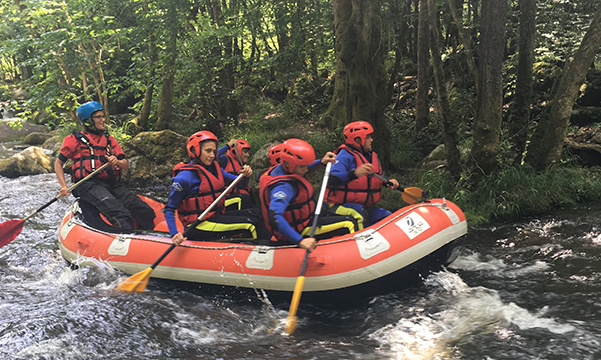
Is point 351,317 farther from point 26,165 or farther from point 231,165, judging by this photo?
point 26,165

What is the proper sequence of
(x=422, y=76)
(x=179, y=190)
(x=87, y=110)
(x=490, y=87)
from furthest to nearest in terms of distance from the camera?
(x=422, y=76) → (x=490, y=87) → (x=87, y=110) → (x=179, y=190)

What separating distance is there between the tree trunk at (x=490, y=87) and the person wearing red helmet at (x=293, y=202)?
3.07m

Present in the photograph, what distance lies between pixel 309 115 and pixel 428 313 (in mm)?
8435

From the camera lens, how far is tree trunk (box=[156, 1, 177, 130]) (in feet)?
34.5

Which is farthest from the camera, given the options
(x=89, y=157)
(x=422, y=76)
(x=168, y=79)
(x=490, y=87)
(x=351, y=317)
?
(x=168, y=79)

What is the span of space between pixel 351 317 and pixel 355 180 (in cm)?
132

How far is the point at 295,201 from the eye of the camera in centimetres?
386

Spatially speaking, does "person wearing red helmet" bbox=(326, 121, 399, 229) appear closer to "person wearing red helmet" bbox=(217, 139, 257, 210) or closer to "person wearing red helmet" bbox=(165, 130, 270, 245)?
"person wearing red helmet" bbox=(165, 130, 270, 245)

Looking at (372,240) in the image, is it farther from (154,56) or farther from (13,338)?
(154,56)

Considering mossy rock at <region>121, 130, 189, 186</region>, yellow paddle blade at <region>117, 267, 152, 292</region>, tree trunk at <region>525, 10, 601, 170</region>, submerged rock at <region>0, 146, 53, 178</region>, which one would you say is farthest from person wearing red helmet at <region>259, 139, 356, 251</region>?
submerged rock at <region>0, 146, 53, 178</region>

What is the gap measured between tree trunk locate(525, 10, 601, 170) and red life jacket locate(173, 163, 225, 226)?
4731 mm

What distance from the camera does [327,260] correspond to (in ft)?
12.1

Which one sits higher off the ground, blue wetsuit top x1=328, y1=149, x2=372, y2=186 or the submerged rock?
blue wetsuit top x1=328, y1=149, x2=372, y2=186

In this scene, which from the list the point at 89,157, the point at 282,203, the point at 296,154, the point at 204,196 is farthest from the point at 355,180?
the point at 89,157
